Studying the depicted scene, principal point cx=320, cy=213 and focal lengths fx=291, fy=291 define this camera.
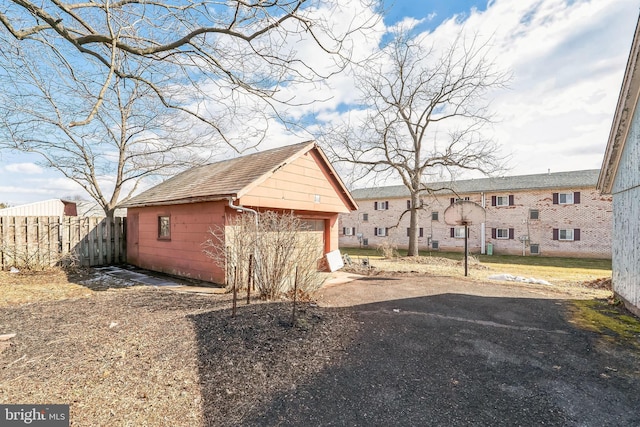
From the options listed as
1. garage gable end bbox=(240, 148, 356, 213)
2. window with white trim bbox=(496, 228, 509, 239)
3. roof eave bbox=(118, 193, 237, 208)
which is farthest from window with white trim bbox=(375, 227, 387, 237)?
roof eave bbox=(118, 193, 237, 208)

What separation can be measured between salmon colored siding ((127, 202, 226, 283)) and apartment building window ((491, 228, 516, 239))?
24983 mm

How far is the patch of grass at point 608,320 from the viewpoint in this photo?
17.4 feet

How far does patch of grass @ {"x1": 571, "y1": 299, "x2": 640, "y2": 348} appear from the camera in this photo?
5.32 meters

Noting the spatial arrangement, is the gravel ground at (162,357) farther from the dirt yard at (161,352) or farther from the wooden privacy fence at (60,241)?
the wooden privacy fence at (60,241)

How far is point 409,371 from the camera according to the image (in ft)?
12.5

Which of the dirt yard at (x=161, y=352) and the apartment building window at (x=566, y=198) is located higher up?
the apartment building window at (x=566, y=198)

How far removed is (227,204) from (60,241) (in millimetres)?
8571

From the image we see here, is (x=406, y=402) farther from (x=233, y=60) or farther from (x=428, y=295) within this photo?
(x=233, y=60)

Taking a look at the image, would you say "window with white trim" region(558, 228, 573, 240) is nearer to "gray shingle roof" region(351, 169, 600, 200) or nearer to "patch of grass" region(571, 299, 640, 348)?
"gray shingle roof" region(351, 169, 600, 200)

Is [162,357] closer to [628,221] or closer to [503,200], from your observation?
[628,221]

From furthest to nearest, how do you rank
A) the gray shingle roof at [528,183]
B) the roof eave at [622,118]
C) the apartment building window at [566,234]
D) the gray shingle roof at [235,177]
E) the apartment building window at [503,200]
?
the apartment building window at [503,200] → the gray shingle roof at [528,183] → the apartment building window at [566,234] → the gray shingle roof at [235,177] → the roof eave at [622,118]

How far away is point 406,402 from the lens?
123 inches

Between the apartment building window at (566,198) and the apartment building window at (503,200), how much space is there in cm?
288

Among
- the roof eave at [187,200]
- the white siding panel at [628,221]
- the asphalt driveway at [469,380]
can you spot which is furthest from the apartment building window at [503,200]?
the roof eave at [187,200]
